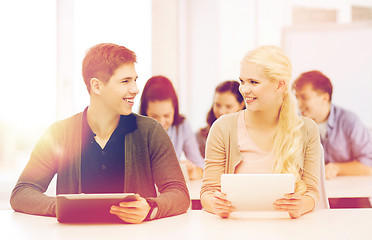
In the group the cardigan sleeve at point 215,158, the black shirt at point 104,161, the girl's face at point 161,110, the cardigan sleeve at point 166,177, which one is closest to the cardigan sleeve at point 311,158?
the cardigan sleeve at point 215,158

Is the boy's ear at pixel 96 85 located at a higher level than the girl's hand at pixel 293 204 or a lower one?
higher

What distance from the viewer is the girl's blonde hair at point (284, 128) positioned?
6.60 feet

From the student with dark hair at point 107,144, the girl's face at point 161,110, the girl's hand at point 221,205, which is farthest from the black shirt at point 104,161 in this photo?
the girl's face at point 161,110

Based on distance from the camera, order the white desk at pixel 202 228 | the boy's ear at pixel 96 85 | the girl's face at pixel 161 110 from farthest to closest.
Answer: the girl's face at pixel 161 110, the boy's ear at pixel 96 85, the white desk at pixel 202 228

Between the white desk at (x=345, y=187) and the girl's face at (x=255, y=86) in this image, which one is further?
the white desk at (x=345, y=187)

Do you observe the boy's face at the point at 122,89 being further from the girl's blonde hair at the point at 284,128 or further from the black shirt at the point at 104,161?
the girl's blonde hair at the point at 284,128

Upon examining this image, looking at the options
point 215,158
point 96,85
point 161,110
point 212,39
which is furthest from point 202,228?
point 212,39

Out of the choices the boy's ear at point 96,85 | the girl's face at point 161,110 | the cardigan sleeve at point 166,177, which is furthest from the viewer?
the girl's face at point 161,110

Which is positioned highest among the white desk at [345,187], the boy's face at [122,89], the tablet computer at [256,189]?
the boy's face at [122,89]

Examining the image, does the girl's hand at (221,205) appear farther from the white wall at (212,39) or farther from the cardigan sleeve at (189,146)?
the white wall at (212,39)

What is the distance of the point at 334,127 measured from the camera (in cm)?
372

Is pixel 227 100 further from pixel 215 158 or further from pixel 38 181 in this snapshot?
pixel 38 181

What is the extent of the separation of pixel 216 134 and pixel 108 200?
0.61 meters

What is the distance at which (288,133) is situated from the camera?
2053mm
